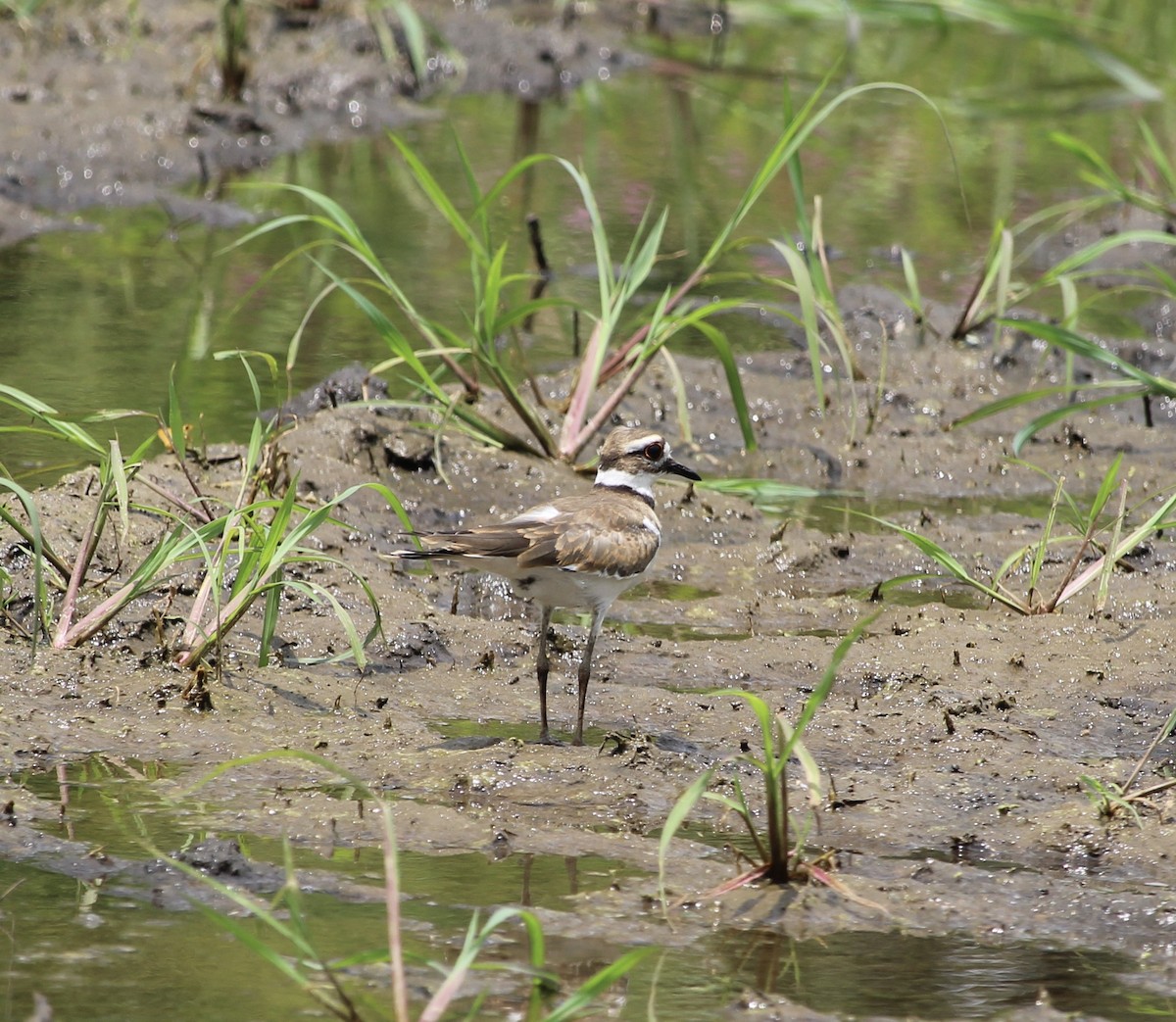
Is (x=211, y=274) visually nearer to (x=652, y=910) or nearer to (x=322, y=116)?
(x=322, y=116)

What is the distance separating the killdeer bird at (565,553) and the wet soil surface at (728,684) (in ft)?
1.38

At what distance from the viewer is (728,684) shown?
679 centimetres

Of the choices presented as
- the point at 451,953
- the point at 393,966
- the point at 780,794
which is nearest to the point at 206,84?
the point at 780,794

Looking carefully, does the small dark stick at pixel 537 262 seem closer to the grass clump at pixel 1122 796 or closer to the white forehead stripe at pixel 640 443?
the white forehead stripe at pixel 640 443

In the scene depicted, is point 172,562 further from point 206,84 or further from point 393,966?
point 206,84

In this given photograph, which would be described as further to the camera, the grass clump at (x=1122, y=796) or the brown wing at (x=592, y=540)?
the brown wing at (x=592, y=540)

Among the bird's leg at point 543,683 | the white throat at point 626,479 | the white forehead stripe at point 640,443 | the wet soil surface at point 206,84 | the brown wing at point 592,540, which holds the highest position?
the wet soil surface at point 206,84

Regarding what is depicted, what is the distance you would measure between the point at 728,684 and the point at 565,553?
3.83 ft

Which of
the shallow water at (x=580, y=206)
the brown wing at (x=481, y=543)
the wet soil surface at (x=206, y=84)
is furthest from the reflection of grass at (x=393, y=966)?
the wet soil surface at (x=206, y=84)

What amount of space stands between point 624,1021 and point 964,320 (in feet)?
22.9

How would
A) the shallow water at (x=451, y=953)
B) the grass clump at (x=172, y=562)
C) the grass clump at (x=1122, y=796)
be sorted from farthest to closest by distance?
1. the grass clump at (x=172, y=562)
2. the grass clump at (x=1122, y=796)
3. the shallow water at (x=451, y=953)

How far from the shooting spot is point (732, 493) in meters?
8.55

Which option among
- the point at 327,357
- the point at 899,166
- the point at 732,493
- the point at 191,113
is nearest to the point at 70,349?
the point at 327,357

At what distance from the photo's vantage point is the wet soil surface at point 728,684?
16.9 feet
